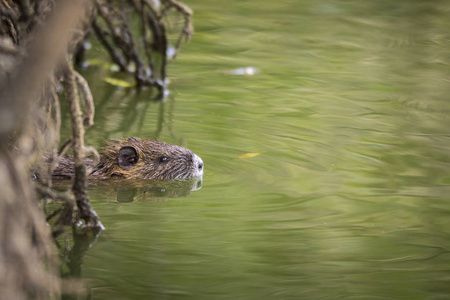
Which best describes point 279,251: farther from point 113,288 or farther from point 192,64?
point 192,64

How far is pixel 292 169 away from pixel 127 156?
1.13 meters

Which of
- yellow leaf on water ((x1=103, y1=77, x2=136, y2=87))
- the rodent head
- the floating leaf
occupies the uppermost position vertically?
the rodent head

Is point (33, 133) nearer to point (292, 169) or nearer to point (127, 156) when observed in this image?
point (127, 156)

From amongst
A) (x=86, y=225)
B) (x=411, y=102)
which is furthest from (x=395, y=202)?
(x=411, y=102)

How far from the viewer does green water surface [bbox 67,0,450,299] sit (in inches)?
152

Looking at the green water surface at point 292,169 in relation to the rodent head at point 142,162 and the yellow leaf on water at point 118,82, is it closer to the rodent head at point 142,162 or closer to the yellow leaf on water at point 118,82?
the yellow leaf on water at point 118,82

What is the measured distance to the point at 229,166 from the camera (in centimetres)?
546

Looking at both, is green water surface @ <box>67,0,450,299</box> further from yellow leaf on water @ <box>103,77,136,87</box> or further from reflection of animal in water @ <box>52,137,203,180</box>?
reflection of animal in water @ <box>52,137,203,180</box>

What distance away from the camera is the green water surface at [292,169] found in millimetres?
3857

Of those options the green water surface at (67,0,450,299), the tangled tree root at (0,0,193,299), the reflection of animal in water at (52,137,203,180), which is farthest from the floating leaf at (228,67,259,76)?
the tangled tree root at (0,0,193,299)

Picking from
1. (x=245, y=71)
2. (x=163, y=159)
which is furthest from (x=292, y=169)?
(x=245, y=71)

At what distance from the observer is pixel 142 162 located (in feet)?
18.1

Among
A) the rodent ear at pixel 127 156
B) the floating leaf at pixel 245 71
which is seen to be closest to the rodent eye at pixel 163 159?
the rodent ear at pixel 127 156

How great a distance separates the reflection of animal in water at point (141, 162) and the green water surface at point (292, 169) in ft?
0.79
